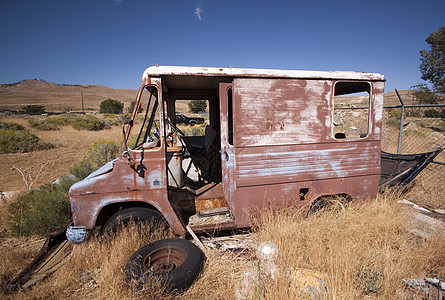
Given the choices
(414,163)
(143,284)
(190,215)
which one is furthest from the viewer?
(414,163)

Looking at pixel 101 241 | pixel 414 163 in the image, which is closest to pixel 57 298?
pixel 101 241

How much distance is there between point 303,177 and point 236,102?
1609 mm

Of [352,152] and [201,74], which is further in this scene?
[352,152]

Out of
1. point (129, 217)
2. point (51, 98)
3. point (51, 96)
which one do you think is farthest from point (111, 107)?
point (51, 96)

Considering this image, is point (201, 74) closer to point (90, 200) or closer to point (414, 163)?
point (90, 200)

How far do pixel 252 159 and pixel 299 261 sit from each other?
1.48 metres

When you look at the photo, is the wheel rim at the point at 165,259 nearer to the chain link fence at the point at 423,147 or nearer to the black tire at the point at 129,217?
the black tire at the point at 129,217

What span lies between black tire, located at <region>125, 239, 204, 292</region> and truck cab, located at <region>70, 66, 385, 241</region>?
342mm

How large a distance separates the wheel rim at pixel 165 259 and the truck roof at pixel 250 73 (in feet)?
7.69

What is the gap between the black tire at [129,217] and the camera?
3.16m

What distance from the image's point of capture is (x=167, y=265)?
2.85 meters

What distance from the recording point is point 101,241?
3.18 metres

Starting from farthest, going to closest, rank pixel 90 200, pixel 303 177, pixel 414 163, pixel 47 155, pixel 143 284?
pixel 47 155
pixel 414 163
pixel 303 177
pixel 90 200
pixel 143 284

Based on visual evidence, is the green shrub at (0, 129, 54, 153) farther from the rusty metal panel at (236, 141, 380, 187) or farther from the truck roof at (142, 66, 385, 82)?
the rusty metal panel at (236, 141, 380, 187)
